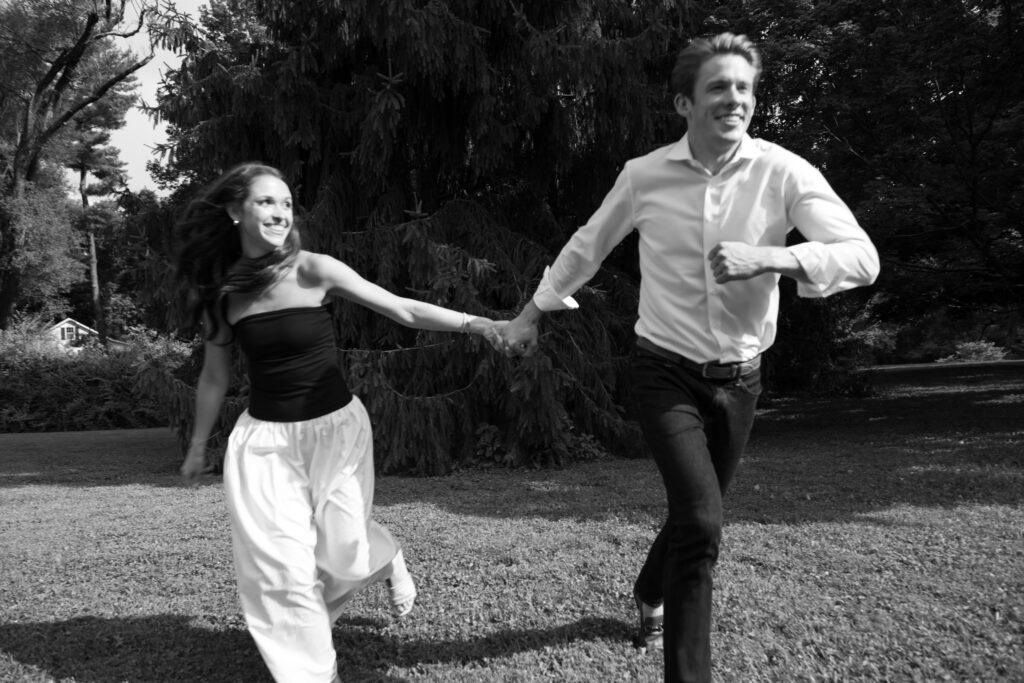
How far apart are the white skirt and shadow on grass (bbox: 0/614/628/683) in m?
0.39

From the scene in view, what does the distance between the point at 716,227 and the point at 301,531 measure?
2.07 metres

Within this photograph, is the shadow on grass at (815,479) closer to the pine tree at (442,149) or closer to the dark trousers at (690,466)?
the pine tree at (442,149)

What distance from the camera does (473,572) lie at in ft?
17.3

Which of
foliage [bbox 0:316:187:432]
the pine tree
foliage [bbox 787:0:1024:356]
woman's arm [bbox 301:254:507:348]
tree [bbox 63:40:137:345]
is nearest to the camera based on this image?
woman's arm [bbox 301:254:507:348]

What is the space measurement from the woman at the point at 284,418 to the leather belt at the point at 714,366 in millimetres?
1199

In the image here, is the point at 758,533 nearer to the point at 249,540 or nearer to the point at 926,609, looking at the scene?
the point at 926,609

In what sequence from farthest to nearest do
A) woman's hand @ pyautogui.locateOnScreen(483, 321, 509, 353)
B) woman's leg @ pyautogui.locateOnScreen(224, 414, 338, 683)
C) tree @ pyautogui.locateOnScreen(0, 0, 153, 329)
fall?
tree @ pyautogui.locateOnScreen(0, 0, 153, 329) → woman's hand @ pyautogui.locateOnScreen(483, 321, 509, 353) → woman's leg @ pyautogui.locateOnScreen(224, 414, 338, 683)

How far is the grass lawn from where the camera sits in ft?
12.6

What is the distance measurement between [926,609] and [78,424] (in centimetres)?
2169

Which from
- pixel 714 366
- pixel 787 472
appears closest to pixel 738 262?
pixel 714 366

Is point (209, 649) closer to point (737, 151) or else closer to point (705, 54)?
point (737, 151)

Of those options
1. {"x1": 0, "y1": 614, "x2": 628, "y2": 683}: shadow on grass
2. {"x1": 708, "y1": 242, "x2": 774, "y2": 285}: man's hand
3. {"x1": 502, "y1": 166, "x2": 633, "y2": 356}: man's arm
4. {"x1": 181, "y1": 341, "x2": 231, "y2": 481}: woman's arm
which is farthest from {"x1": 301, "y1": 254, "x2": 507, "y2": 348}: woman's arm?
{"x1": 708, "y1": 242, "x2": 774, "y2": 285}: man's hand

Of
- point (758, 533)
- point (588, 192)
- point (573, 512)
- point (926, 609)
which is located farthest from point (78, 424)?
point (926, 609)

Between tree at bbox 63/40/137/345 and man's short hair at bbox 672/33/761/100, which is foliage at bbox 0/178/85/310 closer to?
tree at bbox 63/40/137/345
